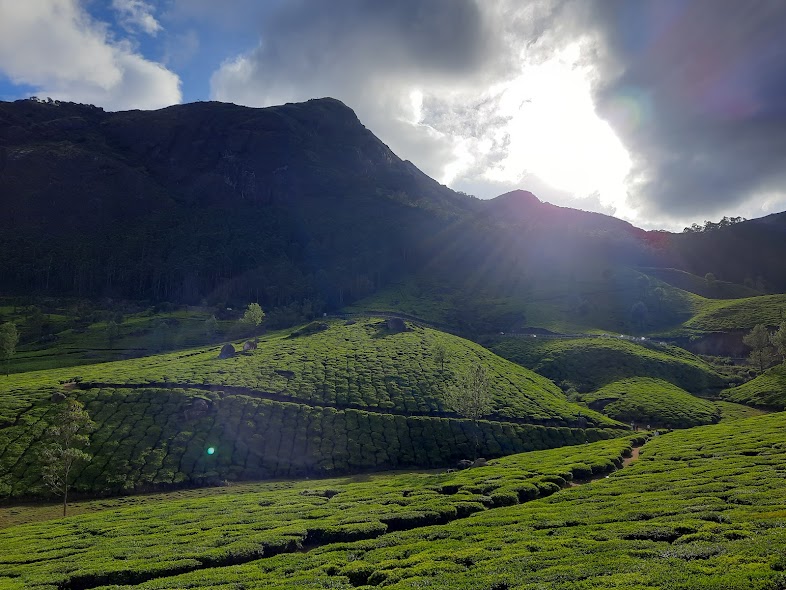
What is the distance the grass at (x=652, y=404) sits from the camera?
101000 millimetres

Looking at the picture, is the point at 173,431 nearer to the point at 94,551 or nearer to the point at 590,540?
the point at 94,551

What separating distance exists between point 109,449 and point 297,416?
30.7 metres

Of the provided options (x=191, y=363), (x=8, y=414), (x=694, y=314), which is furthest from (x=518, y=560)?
(x=694, y=314)

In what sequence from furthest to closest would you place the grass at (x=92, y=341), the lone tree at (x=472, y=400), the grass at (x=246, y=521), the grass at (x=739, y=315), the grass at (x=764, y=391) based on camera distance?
the grass at (x=739, y=315)
the grass at (x=92, y=341)
the grass at (x=764, y=391)
the lone tree at (x=472, y=400)
the grass at (x=246, y=521)

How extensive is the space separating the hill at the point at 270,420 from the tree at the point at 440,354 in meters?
1.96

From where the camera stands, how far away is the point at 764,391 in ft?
378

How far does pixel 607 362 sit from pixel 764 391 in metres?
37.3

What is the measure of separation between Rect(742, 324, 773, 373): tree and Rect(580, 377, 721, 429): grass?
35.9m

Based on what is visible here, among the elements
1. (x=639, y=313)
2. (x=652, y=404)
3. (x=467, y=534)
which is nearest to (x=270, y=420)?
(x=467, y=534)

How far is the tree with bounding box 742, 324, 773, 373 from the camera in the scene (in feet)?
452

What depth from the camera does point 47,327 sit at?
19225 centimetres

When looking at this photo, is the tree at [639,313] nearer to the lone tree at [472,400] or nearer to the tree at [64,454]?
the lone tree at [472,400]

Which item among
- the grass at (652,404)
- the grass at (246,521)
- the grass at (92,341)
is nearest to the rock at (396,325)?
the grass at (652,404)

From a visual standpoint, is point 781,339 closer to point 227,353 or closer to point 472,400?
point 472,400
